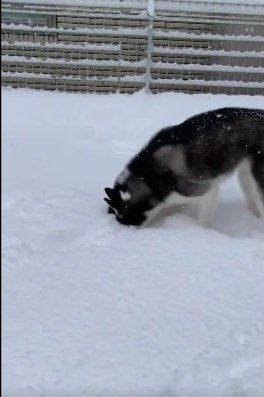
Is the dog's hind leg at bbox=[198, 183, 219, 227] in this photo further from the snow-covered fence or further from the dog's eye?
the snow-covered fence

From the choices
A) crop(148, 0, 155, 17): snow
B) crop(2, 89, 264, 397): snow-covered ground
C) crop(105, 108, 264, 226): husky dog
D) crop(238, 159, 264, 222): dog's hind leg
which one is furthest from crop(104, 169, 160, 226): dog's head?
crop(148, 0, 155, 17): snow

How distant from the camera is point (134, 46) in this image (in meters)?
9.66

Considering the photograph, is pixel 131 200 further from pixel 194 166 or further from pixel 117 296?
pixel 117 296

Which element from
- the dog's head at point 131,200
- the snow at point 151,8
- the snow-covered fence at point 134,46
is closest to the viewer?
the dog's head at point 131,200

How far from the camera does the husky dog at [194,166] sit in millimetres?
4238

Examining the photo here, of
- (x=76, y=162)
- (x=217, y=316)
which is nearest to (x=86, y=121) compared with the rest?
(x=76, y=162)

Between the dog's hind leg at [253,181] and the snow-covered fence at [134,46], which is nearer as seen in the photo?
the dog's hind leg at [253,181]

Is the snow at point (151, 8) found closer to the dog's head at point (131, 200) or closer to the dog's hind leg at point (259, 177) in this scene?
the dog's head at point (131, 200)

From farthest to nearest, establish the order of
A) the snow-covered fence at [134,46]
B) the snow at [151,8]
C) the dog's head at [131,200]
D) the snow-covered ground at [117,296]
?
the snow-covered fence at [134,46], the snow at [151,8], the dog's head at [131,200], the snow-covered ground at [117,296]

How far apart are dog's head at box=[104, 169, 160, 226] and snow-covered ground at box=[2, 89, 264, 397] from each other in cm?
15

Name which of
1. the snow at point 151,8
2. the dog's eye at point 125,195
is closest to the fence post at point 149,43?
the snow at point 151,8

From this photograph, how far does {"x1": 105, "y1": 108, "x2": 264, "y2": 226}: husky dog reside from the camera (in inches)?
167

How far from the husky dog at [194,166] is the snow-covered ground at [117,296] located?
0.22m

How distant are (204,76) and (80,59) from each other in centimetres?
253
